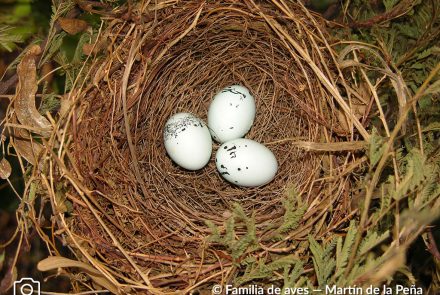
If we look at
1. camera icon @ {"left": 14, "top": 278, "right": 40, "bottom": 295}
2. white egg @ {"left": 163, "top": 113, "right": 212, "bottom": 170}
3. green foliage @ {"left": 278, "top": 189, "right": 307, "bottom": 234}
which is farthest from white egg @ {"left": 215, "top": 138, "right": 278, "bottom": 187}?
camera icon @ {"left": 14, "top": 278, "right": 40, "bottom": 295}

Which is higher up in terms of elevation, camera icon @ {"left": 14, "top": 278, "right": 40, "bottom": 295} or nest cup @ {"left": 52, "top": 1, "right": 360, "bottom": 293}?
nest cup @ {"left": 52, "top": 1, "right": 360, "bottom": 293}

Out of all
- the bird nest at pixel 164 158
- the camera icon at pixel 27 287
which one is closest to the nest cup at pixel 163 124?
the bird nest at pixel 164 158

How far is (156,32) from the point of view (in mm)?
1465

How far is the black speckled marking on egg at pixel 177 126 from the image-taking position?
155 centimetres

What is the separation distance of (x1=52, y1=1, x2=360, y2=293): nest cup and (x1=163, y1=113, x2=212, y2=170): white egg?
64mm

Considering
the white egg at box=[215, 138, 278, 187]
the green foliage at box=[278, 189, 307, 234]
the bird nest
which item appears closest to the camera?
the green foliage at box=[278, 189, 307, 234]

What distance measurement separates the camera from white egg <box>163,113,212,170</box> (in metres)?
1.55

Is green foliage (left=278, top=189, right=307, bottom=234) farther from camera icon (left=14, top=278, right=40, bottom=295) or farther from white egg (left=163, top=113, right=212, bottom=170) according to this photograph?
camera icon (left=14, top=278, right=40, bottom=295)

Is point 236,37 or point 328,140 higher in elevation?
point 236,37

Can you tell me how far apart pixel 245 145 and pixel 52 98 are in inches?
20.6

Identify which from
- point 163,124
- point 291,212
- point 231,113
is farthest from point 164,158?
point 291,212

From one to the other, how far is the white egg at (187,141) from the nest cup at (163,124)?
6cm

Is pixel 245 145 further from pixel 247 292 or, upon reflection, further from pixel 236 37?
pixel 247 292

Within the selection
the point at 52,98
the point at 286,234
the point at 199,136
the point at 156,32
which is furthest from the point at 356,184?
the point at 52,98
